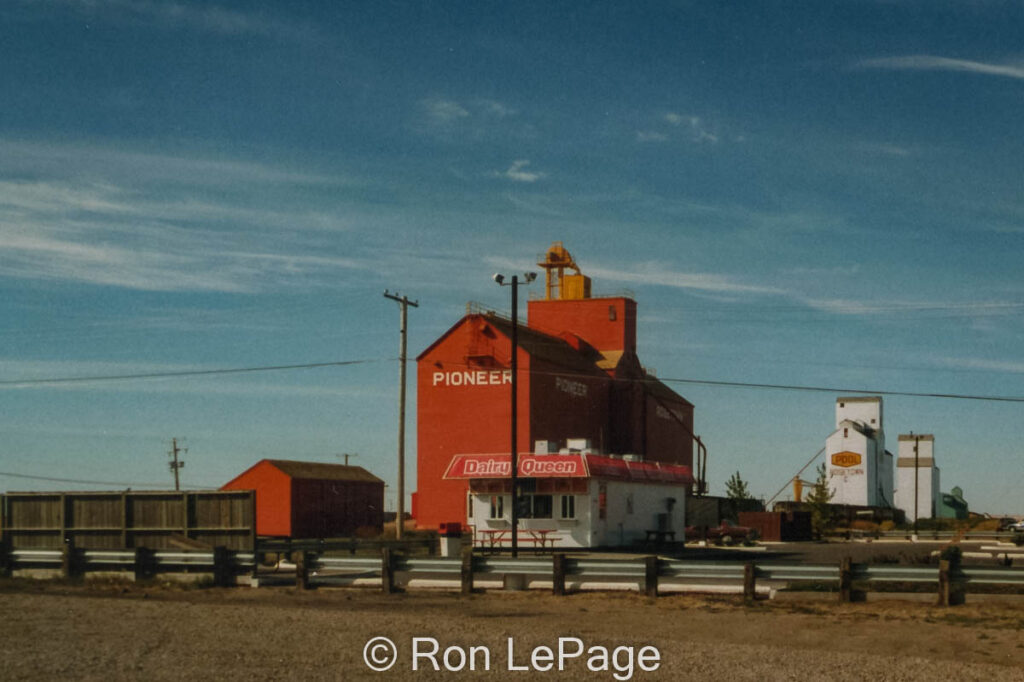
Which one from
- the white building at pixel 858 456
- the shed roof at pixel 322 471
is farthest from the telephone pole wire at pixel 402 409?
the white building at pixel 858 456

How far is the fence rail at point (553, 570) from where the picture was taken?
20344mm

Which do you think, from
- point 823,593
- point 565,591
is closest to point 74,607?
point 565,591

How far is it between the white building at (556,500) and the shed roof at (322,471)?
83.6 feet

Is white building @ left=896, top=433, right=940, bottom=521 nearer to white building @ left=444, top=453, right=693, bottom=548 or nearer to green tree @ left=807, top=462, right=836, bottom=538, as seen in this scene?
green tree @ left=807, top=462, right=836, bottom=538

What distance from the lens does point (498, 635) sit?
1692 centimetres

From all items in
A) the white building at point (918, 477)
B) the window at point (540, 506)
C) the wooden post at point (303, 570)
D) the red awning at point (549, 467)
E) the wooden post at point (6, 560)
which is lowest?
the white building at point (918, 477)

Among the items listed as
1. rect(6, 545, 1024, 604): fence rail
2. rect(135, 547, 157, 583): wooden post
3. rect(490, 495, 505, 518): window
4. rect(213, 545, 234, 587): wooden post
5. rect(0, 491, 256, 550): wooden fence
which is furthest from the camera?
rect(490, 495, 505, 518): window

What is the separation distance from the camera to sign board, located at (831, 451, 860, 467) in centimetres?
9669

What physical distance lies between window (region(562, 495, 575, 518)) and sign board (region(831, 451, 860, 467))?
5510 centimetres

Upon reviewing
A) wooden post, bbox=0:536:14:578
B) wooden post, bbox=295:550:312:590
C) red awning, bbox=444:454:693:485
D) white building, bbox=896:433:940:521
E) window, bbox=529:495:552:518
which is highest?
red awning, bbox=444:454:693:485

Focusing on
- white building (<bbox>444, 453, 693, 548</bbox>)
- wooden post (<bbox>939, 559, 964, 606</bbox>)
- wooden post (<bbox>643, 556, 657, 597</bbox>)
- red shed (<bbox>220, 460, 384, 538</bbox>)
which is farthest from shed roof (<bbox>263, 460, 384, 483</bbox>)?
wooden post (<bbox>939, 559, 964, 606</bbox>)

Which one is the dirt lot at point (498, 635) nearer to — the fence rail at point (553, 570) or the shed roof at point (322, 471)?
the fence rail at point (553, 570)

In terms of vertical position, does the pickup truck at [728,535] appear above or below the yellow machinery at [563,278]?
below

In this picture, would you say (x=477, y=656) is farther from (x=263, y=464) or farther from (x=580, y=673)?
(x=263, y=464)
